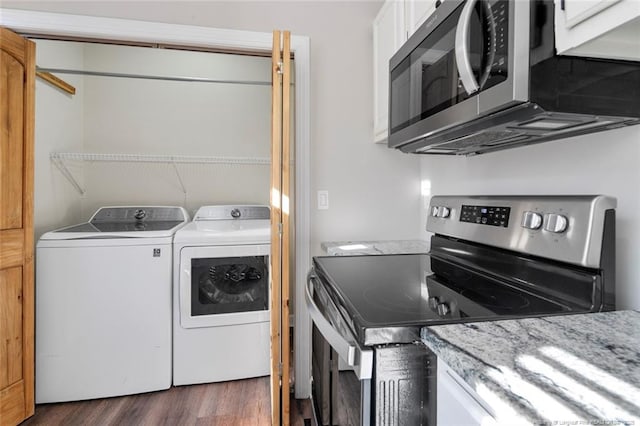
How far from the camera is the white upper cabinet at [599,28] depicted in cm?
56

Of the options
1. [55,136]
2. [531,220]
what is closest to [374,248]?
[531,220]

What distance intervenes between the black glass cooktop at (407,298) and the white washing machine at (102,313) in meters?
1.18

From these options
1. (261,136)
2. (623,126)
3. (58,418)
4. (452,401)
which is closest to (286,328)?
(452,401)

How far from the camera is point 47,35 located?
1632 millimetres

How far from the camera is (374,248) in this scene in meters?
1.62

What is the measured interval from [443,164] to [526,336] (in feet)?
4.15

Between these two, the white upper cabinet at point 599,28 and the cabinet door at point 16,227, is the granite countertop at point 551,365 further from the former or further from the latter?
the cabinet door at point 16,227

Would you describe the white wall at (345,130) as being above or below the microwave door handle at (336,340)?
above

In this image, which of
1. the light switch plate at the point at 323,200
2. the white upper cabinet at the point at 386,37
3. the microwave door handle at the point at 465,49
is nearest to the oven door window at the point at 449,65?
the microwave door handle at the point at 465,49

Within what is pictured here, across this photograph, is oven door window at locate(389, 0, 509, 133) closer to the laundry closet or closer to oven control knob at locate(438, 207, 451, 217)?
oven control knob at locate(438, 207, 451, 217)

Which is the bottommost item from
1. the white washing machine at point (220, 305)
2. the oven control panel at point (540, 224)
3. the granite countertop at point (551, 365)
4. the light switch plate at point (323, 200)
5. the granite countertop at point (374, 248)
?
the white washing machine at point (220, 305)

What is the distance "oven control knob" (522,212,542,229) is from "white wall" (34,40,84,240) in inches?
105

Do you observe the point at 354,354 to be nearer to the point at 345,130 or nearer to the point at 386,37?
the point at 345,130

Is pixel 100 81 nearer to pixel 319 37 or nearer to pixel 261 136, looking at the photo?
pixel 261 136
